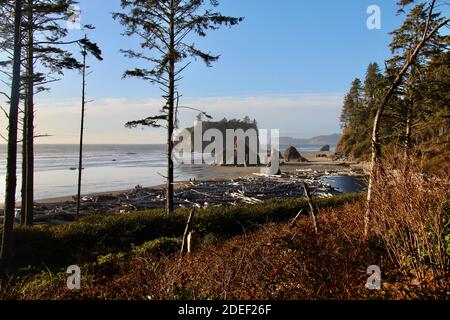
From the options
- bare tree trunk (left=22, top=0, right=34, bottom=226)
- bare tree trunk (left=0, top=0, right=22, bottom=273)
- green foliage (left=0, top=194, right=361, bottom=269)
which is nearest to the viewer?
bare tree trunk (left=0, top=0, right=22, bottom=273)

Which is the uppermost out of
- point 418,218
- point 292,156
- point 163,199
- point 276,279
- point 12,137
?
point 12,137

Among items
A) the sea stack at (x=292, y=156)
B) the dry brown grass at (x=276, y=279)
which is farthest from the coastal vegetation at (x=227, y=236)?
the sea stack at (x=292, y=156)

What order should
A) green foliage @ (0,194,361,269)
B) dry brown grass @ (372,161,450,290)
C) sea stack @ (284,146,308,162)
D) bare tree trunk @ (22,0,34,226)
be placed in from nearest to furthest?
dry brown grass @ (372,161,450,290) → green foliage @ (0,194,361,269) → bare tree trunk @ (22,0,34,226) → sea stack @ (284,146,308,162)

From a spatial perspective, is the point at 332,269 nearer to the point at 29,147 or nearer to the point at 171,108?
the point at 171,108

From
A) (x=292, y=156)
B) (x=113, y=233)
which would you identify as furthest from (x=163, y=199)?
(x=292, y=156)

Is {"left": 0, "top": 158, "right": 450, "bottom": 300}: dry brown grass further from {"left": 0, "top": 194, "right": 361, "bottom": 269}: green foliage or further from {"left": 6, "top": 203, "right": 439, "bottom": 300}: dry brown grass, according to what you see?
{"left": 0, "top": 194, "right": 361, "bottom": 269}: green foliage

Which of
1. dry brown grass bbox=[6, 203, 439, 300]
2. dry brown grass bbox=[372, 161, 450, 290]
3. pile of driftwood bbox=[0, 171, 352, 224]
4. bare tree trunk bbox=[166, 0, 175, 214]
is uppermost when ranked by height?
bare tree trunk bbox=[166, 0, 175, 214]

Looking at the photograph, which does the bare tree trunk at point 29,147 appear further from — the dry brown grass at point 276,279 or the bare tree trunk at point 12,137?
the dry brown grass at point 276,279

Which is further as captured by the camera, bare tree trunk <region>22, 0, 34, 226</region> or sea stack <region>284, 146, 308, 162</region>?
sea stack <region>284, 146, 308, 162</region>

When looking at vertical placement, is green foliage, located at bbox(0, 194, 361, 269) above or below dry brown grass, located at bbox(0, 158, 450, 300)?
below

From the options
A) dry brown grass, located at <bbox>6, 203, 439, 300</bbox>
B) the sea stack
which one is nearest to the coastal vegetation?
dry brown grass, located at <bbox>6, 203, 439, 300</bbox>

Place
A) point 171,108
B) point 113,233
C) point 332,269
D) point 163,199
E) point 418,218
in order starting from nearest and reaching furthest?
point 332,269, point 418,218, point 113,233, point 171,108, point 163,199

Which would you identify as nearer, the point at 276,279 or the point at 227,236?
the point at 276,279
